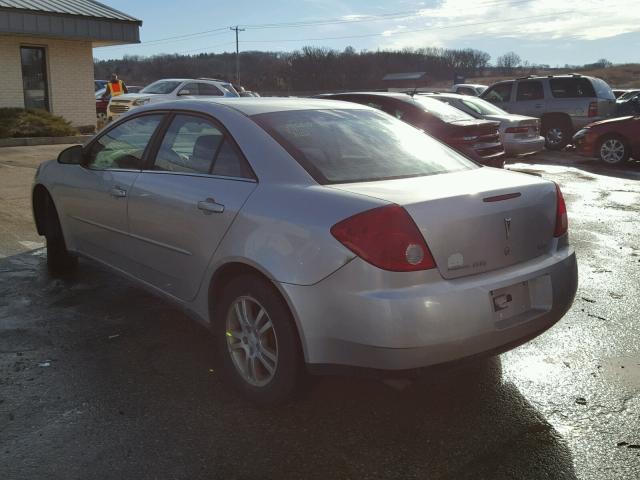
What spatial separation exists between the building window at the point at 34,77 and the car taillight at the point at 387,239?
1745cm

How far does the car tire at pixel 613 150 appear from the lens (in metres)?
13.5

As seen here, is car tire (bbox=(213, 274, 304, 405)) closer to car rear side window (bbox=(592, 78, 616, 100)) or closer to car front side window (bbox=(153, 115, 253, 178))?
car front side window (bbox=(153, 115, 253, 178))

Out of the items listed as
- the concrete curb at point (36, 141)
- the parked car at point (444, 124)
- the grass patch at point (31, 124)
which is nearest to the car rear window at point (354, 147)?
the parked car at point (444, 124)

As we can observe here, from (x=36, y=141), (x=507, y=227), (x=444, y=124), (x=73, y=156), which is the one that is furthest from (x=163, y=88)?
(x=507, y=227)

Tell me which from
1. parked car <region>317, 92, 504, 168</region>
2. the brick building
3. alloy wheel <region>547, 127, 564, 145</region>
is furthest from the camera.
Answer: alloy wheel <region>547, 127, 564, 145</region>

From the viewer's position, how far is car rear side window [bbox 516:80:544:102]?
17.2 m

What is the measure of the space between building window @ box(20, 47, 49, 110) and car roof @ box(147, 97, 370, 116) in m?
15.5

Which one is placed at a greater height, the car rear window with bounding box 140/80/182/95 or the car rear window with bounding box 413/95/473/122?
the car rear window with bounding box 140/80/182/95

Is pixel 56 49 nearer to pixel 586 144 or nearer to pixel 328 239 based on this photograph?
pixel 586 144

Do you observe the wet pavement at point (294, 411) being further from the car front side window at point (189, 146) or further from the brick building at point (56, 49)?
the brick building at point (56, 49)

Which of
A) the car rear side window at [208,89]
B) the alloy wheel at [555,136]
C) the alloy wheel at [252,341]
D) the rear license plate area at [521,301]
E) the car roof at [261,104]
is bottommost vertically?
the alloy wheel at [252,341]

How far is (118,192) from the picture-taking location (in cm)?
429

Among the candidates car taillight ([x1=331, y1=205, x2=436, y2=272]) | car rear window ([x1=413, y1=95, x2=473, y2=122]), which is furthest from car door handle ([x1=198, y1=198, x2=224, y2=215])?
car rear window ([x1=413, y1=95, x2=473, y2=122])

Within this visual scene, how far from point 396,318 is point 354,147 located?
4.20 ft
